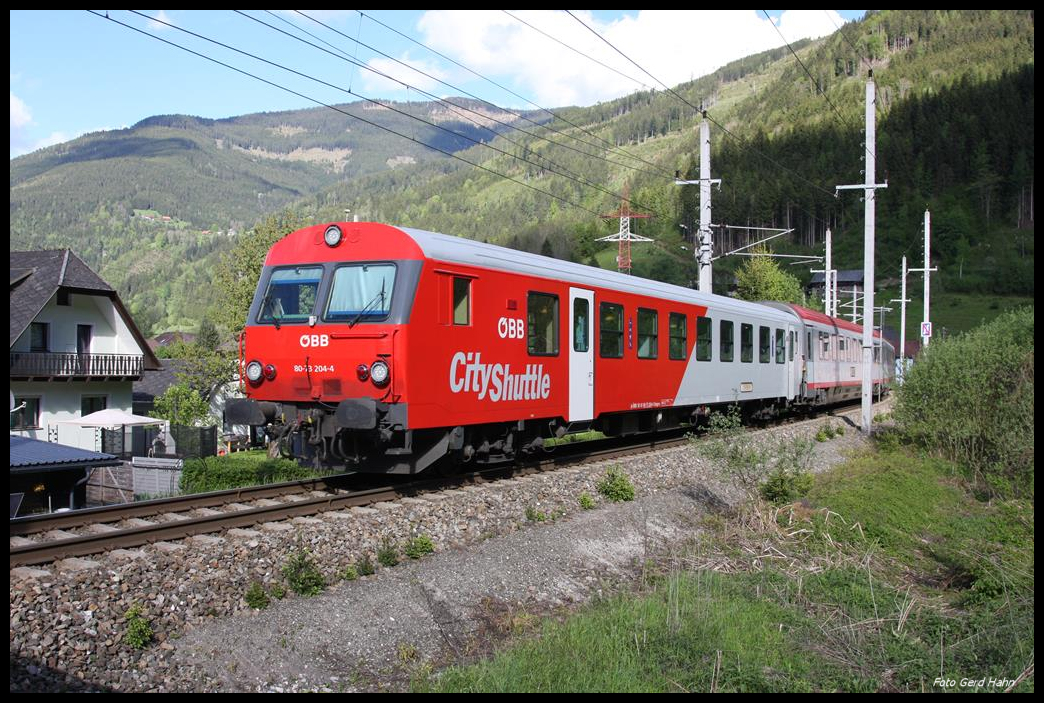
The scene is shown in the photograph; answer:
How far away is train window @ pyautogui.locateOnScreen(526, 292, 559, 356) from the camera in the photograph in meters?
12.0

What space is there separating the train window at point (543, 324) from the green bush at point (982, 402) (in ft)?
33.1

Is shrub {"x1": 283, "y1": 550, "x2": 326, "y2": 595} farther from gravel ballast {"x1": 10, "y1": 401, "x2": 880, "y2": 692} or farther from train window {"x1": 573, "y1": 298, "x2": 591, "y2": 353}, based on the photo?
train window {"x1": 573, "y1": 298, "x2": 591, "y2": 353}

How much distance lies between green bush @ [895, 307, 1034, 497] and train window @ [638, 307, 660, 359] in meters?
7.51

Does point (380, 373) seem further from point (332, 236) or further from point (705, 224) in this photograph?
point (705, 224)

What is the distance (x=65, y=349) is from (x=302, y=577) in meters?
31.0

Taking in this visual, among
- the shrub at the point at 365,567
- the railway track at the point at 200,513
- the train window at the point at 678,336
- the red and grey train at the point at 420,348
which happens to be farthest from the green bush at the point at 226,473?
the shrub at the point at 365,567

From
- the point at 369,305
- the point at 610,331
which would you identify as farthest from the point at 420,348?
the point at 610,331

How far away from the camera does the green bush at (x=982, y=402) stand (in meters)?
17.3

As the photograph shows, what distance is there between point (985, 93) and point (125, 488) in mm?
143674

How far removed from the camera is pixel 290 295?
10.9 metres

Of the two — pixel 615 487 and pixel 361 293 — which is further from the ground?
pixel 361 293

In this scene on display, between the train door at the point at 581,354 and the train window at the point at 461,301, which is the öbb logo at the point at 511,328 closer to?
the train window at the point at 461,301

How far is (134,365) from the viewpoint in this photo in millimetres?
35562
